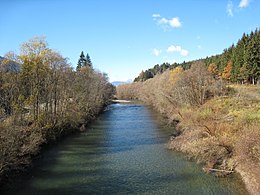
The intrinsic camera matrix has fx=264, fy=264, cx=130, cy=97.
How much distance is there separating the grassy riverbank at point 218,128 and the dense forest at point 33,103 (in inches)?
537

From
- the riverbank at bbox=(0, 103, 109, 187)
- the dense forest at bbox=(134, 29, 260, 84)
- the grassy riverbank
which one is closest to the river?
the riverbank at bbox=(0, 103, 109, 187)

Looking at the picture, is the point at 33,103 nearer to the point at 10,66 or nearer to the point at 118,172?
the point at 10,66

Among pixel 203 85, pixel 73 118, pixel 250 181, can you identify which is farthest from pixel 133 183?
pixel 203 85

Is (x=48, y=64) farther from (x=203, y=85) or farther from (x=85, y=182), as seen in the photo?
(x=203, y=85)

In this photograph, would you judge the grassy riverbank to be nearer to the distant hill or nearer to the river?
the river

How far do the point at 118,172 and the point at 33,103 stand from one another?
1354 centimetres

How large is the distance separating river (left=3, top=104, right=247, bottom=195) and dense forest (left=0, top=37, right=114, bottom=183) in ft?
6.10

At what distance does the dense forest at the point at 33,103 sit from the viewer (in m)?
19.1

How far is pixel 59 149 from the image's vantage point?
27312 mm

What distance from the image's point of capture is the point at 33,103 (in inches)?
1124

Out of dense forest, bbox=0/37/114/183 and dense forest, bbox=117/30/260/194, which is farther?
dense forest, bbox=0/37/114/183

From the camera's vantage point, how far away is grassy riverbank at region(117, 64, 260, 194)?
1697 centimetres

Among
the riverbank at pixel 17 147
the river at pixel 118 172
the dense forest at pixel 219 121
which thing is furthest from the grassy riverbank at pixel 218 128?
the riverbank at pixel 17 147

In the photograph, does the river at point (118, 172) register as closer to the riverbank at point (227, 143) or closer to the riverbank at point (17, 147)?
the riverbank at point (17, 147)
